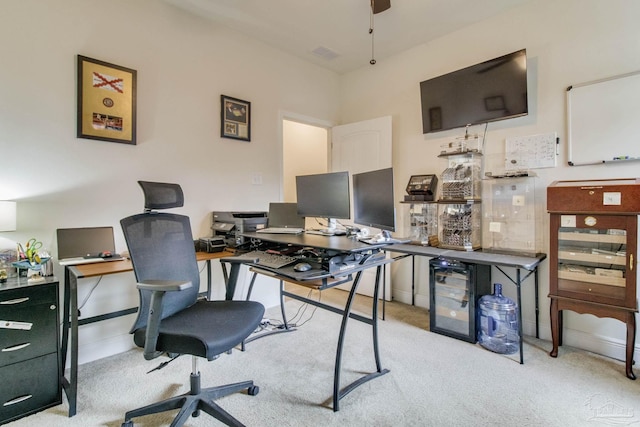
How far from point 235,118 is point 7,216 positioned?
1.96m

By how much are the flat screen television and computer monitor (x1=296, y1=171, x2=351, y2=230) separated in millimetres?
1695

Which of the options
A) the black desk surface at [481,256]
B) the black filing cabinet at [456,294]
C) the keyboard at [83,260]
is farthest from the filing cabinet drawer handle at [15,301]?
the black filing cabinet at [456,294]

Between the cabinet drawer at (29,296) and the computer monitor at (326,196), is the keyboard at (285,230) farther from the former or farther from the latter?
the cabinet drawer at (29,296)

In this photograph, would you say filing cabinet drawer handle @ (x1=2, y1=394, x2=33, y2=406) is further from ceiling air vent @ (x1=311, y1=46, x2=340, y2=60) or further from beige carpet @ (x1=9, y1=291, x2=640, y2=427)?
ceiling air vent @ (x1=311, y1=46, x2=340, y2=60)

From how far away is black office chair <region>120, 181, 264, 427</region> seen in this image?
1.41m

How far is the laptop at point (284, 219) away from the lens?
2.59m

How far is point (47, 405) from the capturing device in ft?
5.93

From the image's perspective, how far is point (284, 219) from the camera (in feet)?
8.82

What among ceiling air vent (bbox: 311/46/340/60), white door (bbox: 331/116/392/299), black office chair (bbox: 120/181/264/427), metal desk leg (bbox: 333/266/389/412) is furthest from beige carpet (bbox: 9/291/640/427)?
ceiling air vent (bbox: 311/46/340/60)

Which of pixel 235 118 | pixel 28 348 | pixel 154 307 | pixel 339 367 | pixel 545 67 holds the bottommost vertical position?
pixel 339 367

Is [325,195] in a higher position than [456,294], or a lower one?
higher

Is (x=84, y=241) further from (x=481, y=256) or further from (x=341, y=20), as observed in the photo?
(x=481, y=256)

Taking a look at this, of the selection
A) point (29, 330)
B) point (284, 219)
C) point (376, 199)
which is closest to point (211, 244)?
point (284, 219)

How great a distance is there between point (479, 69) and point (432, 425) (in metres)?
2.96
